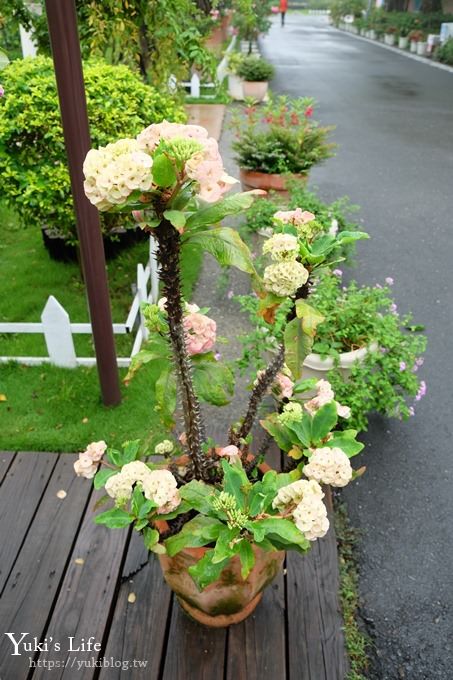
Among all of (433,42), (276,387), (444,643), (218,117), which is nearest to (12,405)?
(276,387)

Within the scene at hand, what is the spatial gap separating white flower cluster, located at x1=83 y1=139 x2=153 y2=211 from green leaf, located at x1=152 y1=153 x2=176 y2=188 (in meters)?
0.01

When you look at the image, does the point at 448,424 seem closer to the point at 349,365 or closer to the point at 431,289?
the point at 349,365

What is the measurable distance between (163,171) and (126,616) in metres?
1.74

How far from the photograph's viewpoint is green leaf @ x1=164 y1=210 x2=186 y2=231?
1.23 m

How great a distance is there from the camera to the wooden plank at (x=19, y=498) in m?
2.39

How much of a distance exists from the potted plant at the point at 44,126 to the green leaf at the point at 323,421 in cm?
256

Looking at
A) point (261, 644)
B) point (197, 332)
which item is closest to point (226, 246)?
point (197, 332)

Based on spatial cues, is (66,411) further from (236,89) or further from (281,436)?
(236,89)

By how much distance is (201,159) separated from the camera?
1.24 meters

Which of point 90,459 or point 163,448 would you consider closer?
point 90,459

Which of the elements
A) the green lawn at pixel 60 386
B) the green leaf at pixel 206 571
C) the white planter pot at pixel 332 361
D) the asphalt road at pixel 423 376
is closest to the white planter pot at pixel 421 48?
the asphalt road at pixel 423 376

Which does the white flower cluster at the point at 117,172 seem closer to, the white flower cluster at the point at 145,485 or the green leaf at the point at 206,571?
the white flower cluster at the point at 145,485

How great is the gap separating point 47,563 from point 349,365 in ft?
5.77

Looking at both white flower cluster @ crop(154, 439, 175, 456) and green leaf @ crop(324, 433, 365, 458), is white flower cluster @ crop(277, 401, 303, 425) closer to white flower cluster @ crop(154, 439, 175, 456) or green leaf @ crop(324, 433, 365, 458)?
green leaf @ crop(324, 433, 365, 458)
